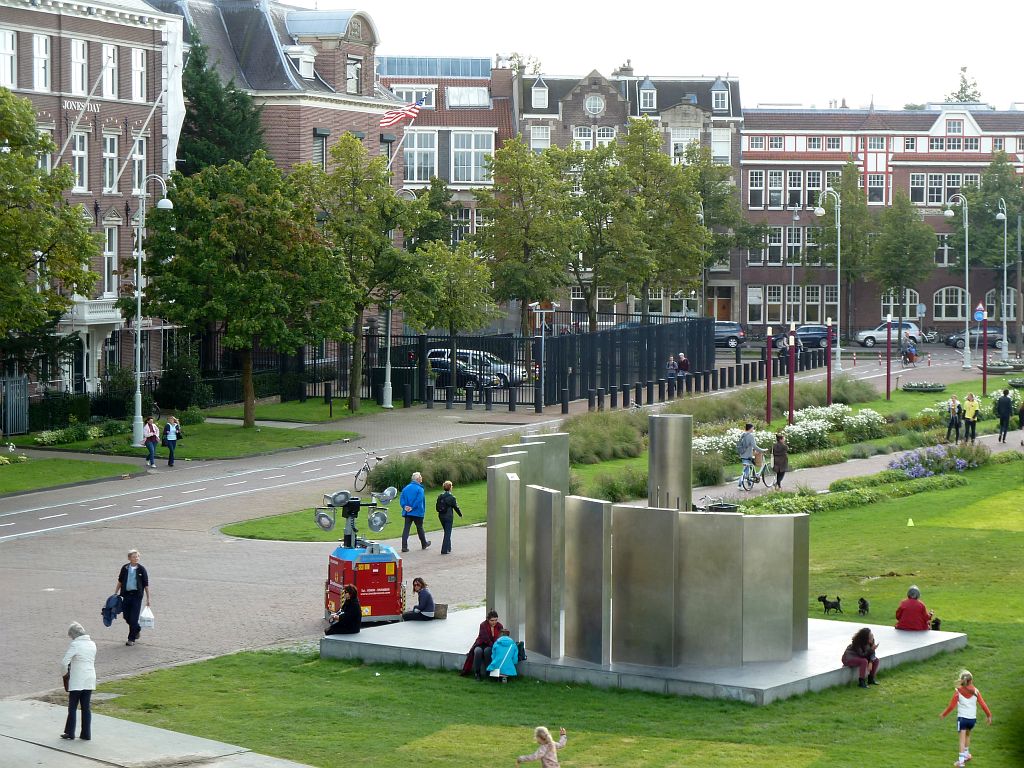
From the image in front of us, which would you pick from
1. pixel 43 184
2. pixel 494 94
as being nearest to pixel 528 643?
pixel 43 184

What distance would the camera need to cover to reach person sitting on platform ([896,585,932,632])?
22.9 meters

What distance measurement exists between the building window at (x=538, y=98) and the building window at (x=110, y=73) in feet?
149

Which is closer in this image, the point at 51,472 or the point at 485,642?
the point at 485,642

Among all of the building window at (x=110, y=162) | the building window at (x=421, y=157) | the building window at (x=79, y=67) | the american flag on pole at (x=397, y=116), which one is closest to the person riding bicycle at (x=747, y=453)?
the building window at (x=110, y=162)

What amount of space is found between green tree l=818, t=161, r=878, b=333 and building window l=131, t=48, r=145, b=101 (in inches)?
2005

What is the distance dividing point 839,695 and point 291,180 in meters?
40.0

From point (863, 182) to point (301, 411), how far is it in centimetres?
6013

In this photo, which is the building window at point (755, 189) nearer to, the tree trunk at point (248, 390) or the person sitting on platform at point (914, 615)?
the tree trunk at point (248, 390)

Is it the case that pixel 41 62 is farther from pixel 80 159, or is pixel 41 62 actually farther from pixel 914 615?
pixel 914 615

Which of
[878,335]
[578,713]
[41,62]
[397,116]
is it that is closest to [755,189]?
[878,335]

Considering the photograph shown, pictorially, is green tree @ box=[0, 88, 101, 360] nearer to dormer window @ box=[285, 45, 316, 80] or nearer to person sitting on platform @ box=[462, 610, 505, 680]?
person sitting on platform @ box=[462, 610, 505, 680]

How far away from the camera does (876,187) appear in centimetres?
10675

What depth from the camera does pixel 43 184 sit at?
43344 millimetres

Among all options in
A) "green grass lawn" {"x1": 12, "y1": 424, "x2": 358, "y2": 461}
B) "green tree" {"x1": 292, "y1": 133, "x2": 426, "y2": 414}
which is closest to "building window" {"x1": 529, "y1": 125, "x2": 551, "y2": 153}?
"green tree" {"x1": 292, "y1": 133, "x2": 426, "y2": 414}
